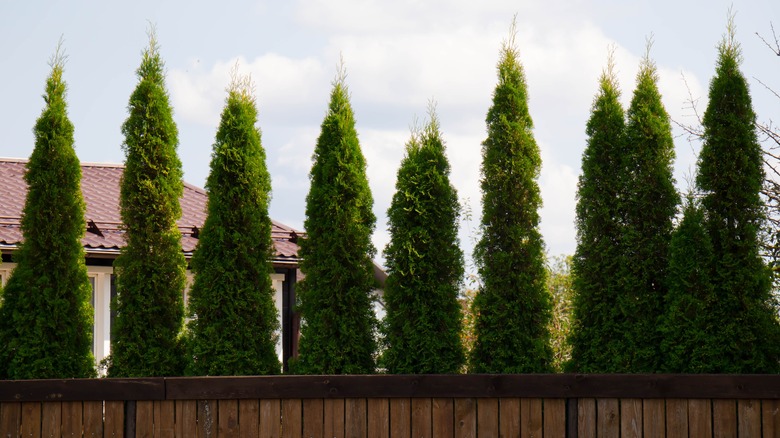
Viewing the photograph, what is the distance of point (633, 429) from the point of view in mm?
9242

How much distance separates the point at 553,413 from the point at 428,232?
2.19m

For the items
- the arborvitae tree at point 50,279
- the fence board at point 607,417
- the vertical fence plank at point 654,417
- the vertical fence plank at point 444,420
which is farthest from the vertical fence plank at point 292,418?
the vertical fence plank at point 654,417

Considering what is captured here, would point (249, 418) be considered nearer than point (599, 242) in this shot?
Yes

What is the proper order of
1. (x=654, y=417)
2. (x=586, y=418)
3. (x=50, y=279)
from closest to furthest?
(x=654, y=417) < (x=586, y=418) < (x=50, y=279)

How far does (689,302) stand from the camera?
947cm

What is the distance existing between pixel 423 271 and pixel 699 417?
9.80 ft

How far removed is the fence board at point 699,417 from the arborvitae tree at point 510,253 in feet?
4.78

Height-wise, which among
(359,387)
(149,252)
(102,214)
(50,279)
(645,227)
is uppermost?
(102,214)

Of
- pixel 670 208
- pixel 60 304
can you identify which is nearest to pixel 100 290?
pixel 60 304

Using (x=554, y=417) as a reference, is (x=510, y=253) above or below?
above

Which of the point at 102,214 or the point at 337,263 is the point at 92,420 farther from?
the point at 102,214

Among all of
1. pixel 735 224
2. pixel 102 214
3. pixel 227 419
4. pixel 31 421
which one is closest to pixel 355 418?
pixel 227 419

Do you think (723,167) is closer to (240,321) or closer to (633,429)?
(633,429)

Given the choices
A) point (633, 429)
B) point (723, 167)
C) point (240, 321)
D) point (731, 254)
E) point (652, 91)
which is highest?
point (652, 91)
